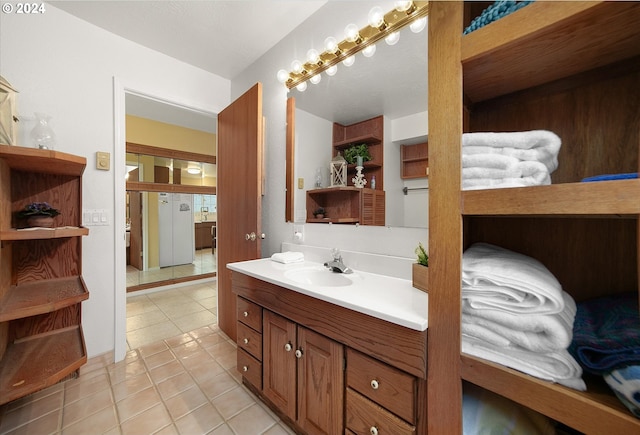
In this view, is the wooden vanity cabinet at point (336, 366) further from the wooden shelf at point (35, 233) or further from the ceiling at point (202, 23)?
the ceiling at point (202, 23)

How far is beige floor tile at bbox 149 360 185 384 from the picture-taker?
5.56 feet

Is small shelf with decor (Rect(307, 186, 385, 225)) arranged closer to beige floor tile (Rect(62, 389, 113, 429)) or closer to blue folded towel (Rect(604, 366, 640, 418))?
blue folded towel (Rect(604, 366, 640, 418))

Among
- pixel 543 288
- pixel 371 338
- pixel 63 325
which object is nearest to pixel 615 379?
pixel 543 288

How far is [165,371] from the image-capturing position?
1.76 metres

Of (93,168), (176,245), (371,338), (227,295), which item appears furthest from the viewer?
(176,245)

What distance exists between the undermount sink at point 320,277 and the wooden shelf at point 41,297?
1181mm

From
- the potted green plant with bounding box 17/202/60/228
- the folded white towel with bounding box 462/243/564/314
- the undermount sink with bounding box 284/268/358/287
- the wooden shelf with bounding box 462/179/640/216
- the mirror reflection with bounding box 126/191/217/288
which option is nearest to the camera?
the wooden shelf with bounding box 462/179/640/216

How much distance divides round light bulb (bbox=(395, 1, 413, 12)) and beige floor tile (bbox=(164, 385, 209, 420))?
Result: 242 centimetres

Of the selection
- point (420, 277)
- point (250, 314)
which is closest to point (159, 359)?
point (250, 314)

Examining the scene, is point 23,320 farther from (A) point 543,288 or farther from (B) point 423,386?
(A) point 543,288

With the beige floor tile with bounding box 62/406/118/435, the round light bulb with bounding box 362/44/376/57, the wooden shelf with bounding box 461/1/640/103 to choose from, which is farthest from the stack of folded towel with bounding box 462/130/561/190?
the beige floor tile with bounding box 62/406/118/435

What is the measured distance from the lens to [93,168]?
1.80m

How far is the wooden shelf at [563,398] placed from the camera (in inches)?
18.8

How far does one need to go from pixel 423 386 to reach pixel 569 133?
0.92 m
